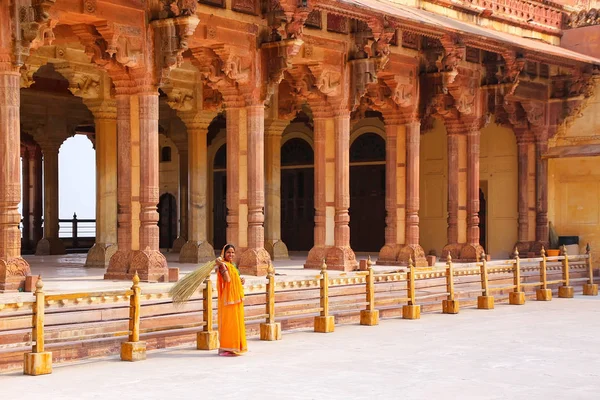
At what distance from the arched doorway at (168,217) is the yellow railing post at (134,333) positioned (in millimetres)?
13574

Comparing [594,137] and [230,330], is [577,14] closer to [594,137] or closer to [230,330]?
[594,137]

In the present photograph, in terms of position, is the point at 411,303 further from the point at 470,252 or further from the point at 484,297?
the point at 470,252

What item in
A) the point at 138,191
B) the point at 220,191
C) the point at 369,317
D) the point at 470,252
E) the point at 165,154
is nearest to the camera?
the point at 369,317

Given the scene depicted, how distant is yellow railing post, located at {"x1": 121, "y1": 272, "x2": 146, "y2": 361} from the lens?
27.7ft

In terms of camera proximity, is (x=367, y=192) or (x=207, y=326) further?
(x=367, y=192)

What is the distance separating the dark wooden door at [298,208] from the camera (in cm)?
2153

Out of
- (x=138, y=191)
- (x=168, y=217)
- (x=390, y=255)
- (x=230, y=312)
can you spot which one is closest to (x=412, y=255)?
(x=390, y=255)

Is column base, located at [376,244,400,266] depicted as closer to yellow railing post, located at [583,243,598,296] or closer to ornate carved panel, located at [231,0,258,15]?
yellow railing post, located at [583,243,598,296]

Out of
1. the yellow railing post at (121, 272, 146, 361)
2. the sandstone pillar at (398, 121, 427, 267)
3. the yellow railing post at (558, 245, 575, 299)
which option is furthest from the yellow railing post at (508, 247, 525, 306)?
the yellow railing post at (121, 272, 146, 361)

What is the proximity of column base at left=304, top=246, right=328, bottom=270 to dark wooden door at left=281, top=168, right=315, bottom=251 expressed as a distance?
6.92 meters

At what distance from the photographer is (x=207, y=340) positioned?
9227 mm

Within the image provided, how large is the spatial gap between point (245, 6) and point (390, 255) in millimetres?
4952

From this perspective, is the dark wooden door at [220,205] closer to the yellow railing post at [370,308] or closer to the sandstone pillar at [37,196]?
the sandstone pillar at [37,196]

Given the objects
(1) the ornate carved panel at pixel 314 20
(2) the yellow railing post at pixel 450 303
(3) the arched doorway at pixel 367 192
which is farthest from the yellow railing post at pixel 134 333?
(3) the arched doorway at pixel 367 192
